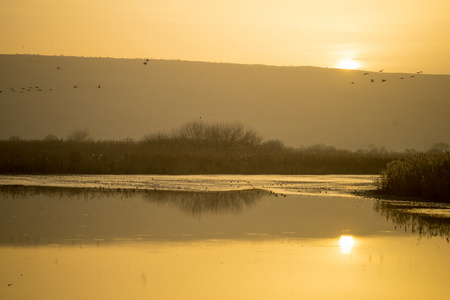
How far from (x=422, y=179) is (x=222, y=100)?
106467 mm

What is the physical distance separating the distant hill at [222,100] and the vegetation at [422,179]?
90688 mm

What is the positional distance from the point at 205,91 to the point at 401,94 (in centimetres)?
3103

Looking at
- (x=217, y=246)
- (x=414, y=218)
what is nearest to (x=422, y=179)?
(x=414, y=218)

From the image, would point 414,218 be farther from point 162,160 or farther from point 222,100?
point 222,100

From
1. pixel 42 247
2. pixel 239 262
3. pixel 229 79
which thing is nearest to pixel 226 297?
pixel 239 262

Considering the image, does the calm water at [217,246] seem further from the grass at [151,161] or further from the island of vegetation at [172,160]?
the grass at [151,161]

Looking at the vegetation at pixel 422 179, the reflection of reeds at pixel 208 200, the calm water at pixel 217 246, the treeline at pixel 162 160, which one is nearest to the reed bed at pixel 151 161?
the treeline at pixel 162 160

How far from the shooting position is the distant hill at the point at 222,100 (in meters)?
120

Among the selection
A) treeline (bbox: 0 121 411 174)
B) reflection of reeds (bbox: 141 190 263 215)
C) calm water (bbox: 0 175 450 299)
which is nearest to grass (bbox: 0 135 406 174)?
treeline (bbox: 0 121 411 174)

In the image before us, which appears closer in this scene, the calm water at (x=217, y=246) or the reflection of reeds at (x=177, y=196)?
the calm water at (x=217, y=246)

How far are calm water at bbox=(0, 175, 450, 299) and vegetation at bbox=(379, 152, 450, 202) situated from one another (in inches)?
63.5

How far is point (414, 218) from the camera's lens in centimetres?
1853

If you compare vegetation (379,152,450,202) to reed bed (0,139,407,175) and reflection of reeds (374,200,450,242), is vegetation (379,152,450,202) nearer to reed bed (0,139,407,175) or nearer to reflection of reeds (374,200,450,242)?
reflection of reeds (374,200,450,242)

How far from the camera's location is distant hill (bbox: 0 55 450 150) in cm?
12025
